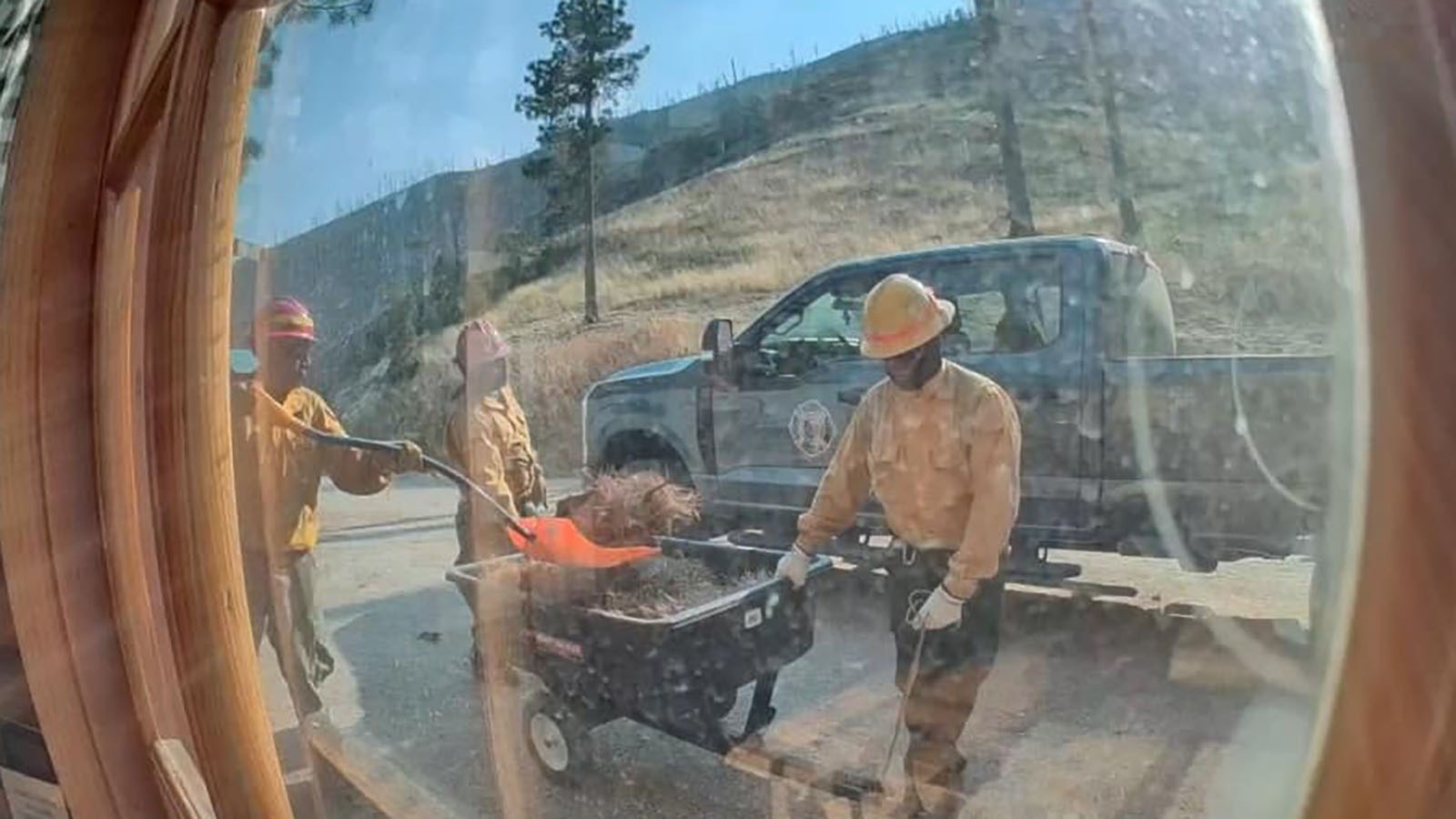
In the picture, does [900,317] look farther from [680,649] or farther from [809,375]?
[680,649]

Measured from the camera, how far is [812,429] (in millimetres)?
700

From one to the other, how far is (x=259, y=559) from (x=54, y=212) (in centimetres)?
38

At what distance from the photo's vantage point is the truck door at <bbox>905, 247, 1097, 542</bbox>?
1.95 ft

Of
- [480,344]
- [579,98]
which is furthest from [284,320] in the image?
[579,98]

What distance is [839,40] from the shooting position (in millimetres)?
687

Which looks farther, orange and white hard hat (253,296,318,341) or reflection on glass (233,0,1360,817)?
orange and white hard hat (253,296,318,341)

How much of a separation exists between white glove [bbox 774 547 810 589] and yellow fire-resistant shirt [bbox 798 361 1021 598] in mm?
29

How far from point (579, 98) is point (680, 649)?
409 millimetres

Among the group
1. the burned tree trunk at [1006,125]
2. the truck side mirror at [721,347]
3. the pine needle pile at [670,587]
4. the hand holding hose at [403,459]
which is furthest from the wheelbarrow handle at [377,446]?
the burned tree trunk at [1006,125]

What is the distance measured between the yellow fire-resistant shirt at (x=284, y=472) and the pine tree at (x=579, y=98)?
1.20 feet

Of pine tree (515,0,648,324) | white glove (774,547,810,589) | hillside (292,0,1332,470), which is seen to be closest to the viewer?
hillside (292,0,1332,470)

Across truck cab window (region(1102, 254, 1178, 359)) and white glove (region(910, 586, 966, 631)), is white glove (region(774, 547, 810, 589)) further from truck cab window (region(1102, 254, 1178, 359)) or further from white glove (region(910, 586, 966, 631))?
truck cab window (region(1102, 254, 1178, 359))

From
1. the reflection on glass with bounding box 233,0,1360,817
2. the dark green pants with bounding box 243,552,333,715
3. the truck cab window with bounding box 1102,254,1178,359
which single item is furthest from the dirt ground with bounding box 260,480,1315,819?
the dark green pants with bounding box 243,552,333,715

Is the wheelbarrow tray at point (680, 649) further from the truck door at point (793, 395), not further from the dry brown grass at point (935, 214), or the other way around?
the dry brown grass at point (935, 214)
